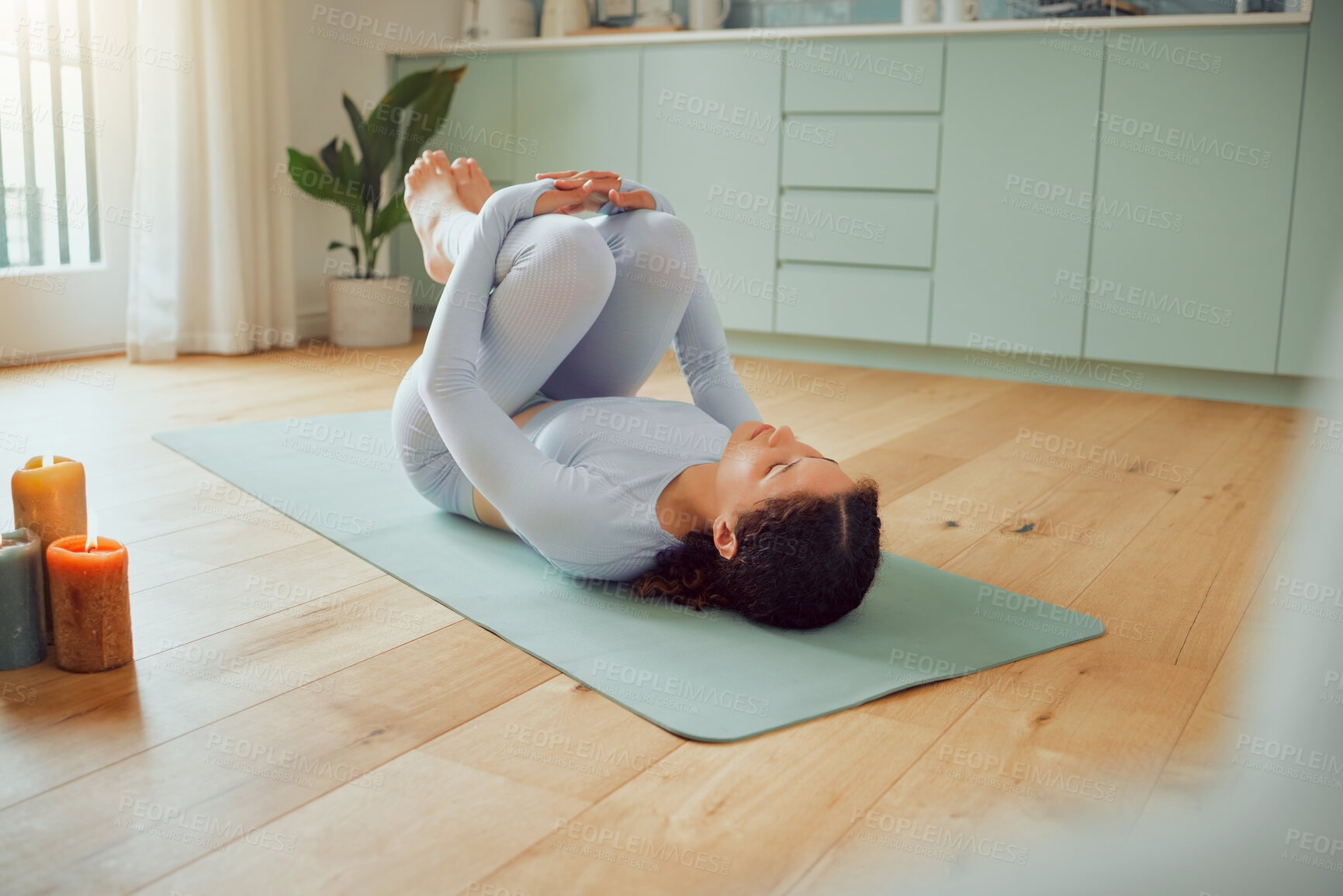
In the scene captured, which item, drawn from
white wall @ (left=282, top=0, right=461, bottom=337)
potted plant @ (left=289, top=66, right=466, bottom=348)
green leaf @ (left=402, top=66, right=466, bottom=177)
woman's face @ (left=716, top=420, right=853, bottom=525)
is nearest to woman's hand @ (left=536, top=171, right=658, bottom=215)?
woman's face @ (left=716, top=420, right=853, bottom=525)

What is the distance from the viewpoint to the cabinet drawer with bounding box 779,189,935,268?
→ 133 inches

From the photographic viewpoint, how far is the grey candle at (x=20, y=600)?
1.24 m

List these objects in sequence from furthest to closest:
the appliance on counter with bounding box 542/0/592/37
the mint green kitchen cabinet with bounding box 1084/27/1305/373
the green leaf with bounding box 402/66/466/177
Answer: the appliance on counter with bounding box 542/0/592/37 → the green leaf with bounding box 402/66/466/177 → the mint green kitchen cabinet with bounding box 1084/27/1305/373

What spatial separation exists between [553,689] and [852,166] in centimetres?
252

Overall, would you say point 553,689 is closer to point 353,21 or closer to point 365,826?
point 365,826

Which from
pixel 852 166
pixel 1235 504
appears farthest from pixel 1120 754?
pixel 852 166

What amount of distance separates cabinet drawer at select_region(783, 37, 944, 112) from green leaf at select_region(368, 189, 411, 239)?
1229 millimetres

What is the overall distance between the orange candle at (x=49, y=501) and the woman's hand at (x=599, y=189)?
757 millimetres

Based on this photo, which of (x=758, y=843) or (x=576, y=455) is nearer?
(x=758, y=843)

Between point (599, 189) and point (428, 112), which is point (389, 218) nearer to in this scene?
point (428, 112)

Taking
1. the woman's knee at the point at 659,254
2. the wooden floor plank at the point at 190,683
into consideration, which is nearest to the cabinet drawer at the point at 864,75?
the woman's knee at the point at 659,254

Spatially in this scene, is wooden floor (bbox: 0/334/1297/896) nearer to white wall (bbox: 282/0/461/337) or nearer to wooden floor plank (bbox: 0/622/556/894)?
wooden floor plank (bbox: 0/622/556/894)

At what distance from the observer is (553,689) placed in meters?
1.27

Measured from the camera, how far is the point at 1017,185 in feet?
10.6
